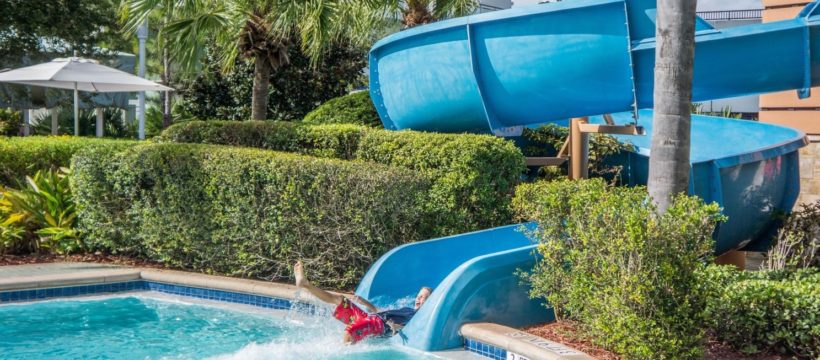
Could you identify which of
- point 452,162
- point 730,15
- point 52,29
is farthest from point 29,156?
Result: point 730,15

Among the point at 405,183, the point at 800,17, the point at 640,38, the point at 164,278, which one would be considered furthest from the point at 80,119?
the point at 800,17

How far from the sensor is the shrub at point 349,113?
1437cm

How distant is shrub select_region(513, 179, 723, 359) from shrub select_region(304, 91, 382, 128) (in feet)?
24.6

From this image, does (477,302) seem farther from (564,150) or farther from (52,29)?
(52,29)

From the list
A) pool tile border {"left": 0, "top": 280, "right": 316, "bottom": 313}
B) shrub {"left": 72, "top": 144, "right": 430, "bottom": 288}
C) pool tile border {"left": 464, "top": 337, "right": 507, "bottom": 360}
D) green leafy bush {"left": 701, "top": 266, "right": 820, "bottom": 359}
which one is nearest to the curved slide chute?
pool tile border {"left": 464, "top": 337, "right": 507, "bottom": 360}

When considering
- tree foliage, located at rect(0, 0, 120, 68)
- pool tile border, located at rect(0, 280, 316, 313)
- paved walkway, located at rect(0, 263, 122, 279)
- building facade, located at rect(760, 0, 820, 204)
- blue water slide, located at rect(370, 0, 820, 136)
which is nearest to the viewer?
blue water slide, located at rect(370, 0, 820, 136)

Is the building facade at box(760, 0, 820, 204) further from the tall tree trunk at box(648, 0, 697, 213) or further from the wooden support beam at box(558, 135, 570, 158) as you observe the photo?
the tall tree trunk at box(648, 0, 697, 213)

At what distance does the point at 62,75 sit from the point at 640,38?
11637 mm

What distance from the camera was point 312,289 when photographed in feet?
26.7

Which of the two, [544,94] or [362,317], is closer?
[362,317]

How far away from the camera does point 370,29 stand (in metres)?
15.7

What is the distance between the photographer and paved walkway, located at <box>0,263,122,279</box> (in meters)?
10.6

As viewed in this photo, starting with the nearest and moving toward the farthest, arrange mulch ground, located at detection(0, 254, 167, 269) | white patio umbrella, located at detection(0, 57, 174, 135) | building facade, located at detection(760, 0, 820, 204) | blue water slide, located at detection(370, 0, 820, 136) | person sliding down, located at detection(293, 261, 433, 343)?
person sliding down, located at detection(293, 261, 433, 343)
blue water slide, located at detection(370, 0, 820, 136)
mulch ground, located at detection(0, 254, 167, 269)
building facade, located at detection(760, 0, 820, 204)
white patio umbrella, located at detection(0, 57, 174, 135)

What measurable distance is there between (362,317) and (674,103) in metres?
3.45
